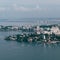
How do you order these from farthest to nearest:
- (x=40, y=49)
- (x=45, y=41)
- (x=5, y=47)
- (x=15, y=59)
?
1. (x=45, y=41)
2. (x=5, y=47)
3. (x=40, y=49)
4. (x=15, y=59)

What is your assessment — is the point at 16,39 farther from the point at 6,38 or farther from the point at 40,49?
the point at 40,49

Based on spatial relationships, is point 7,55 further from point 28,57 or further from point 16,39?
point 16,39

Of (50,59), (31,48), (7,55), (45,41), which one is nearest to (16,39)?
(45,41)

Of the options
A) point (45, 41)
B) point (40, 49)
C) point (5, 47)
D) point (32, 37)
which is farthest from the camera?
point (32, 37)

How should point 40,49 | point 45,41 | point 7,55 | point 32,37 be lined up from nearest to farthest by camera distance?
point 7,55 < point 40,49 < point 45,41 < point 32,37

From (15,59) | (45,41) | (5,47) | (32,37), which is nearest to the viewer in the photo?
(15,59)

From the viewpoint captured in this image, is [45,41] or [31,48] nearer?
[31,48]

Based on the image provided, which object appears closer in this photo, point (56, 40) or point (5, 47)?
point (5, 47)

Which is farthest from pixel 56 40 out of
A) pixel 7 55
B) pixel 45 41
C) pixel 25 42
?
pixel 7 55
